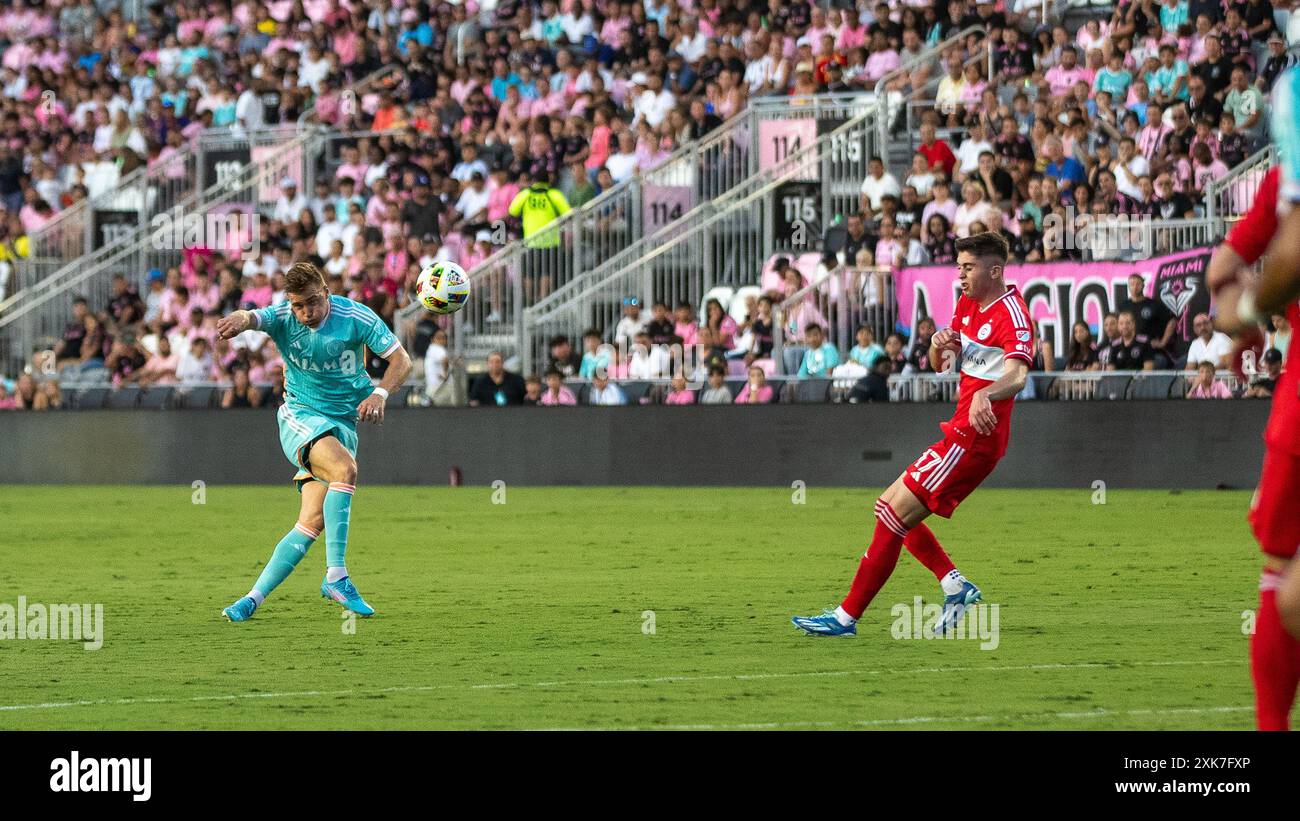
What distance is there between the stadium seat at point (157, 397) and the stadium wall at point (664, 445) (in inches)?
22.6

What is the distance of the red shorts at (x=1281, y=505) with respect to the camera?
6.20m

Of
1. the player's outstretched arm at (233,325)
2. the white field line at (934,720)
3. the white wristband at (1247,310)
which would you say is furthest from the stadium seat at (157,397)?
the white wristband at (1247,310)

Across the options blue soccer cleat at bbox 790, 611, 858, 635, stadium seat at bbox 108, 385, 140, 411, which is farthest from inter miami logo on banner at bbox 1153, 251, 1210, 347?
stadium seat at bbox 108, 385, 140, 411

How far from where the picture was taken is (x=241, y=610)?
1198cm

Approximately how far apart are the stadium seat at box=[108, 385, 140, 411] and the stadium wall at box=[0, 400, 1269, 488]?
1.64 feet

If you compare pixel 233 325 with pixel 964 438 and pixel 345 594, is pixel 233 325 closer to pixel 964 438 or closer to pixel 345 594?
pixel 345 594

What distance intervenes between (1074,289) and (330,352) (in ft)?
41.1

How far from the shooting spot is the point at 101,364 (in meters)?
30.9

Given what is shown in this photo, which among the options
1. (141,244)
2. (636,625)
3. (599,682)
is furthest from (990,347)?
(141,244)

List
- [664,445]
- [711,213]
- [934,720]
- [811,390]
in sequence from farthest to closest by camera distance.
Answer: [711,213] → [664,445] → [811,390] → [934,720]

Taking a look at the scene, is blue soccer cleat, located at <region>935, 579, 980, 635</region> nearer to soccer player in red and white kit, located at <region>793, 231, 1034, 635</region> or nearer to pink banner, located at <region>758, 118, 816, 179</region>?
soccer player in red and white kit, located at <region>793, 231, 1034, 635</region>
